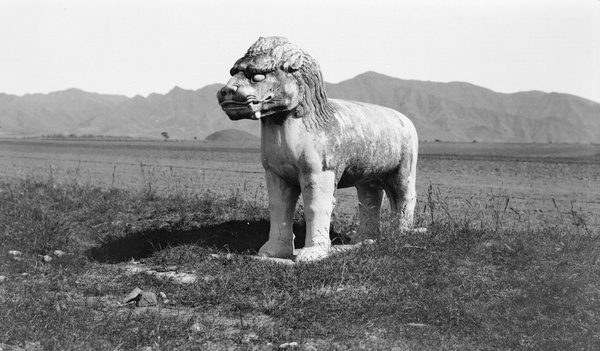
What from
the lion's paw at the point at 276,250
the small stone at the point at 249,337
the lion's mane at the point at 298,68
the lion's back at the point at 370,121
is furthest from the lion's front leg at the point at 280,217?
the small stone at the point at 249,337

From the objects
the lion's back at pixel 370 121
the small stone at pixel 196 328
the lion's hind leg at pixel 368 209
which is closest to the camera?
the small stone at pixel 196 328

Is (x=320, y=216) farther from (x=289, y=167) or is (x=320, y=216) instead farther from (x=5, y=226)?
(x=5, y=226)

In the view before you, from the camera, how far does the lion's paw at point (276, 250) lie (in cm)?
695

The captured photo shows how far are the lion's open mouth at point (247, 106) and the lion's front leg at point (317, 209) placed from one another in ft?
2.92

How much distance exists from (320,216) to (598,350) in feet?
10.1

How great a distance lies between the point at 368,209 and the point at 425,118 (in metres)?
158

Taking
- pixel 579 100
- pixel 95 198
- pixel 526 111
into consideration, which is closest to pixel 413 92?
pixel 526 111

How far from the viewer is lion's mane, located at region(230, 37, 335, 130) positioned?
20.9 ft

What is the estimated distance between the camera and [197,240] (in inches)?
305

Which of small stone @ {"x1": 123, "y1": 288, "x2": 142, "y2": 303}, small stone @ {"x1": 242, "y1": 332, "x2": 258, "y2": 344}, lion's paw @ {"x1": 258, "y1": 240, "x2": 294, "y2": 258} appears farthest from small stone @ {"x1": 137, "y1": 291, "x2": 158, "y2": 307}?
lion's paw @ {"x1": 258, "y1": 240, "x2": 294, "y2": 258}

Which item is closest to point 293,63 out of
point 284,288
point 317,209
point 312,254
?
point 317,209

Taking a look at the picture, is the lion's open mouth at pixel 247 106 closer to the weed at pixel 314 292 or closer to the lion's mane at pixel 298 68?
the lion's mane at pixel 298 68

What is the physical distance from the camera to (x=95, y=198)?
10375 millimetres

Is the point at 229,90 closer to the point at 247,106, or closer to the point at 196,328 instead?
the point at 247,106
